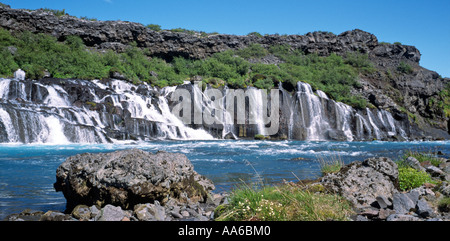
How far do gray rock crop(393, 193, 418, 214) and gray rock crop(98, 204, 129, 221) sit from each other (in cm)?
428

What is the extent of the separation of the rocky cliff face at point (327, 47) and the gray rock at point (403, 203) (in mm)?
38910

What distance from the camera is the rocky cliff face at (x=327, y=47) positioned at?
41281 mm

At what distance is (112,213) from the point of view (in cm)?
477

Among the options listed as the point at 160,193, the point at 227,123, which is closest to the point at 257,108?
the point at 227,123

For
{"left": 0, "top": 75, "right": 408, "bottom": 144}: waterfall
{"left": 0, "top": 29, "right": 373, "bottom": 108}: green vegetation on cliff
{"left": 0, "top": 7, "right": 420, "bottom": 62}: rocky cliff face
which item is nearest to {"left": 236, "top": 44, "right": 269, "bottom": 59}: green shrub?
{"left": 0, "top": 29, "right": 373, "bottom": 108}: green vegetation on cliff

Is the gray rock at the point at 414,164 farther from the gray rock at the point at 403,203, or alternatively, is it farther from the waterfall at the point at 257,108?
the waterfall at the point at 257,108

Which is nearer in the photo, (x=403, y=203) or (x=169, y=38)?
(x=403, y=203)

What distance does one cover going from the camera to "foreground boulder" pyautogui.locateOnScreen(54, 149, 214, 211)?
509cm

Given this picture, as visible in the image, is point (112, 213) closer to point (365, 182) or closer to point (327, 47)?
point (365, 182)

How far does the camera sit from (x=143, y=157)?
5438mm

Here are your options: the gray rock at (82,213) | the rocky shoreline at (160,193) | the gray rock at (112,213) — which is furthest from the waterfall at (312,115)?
the gray rock at (82,213)

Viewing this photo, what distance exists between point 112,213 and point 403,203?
183 inches
